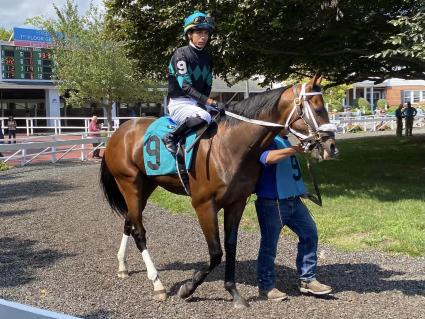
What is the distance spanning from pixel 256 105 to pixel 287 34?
824cm

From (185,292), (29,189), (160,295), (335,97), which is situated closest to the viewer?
(185,292)

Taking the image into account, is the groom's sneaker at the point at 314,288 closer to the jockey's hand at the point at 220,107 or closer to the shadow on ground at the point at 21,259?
the jockey's hand at the point at 220,107

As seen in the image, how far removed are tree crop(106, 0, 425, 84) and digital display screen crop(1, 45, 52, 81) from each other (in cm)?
2167

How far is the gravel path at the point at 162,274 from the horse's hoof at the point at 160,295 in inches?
2.5

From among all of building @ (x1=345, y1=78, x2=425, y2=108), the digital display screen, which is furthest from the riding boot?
building @ (x1=345, y1=78, x2=425, y2=108)

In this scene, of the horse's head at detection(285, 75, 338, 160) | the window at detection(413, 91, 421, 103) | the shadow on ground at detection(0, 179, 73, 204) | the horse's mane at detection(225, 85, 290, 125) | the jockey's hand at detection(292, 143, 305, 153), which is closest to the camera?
the horse's head at detection(285, 75, 338, 160)

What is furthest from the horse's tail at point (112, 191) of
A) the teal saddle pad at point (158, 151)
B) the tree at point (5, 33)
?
the tree at point (5, 33)

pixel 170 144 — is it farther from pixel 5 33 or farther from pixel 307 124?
pixel 5 33

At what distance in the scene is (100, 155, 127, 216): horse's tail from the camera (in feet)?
20.9

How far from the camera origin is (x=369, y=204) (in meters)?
8.89

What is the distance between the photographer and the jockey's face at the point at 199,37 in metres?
4.79

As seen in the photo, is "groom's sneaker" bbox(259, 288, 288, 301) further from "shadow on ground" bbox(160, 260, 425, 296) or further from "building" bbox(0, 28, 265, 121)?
"building" bbox(0, 28, 265, 121)

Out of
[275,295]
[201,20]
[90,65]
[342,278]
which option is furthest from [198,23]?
[90,65]

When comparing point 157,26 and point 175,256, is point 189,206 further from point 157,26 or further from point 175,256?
point 157,26
